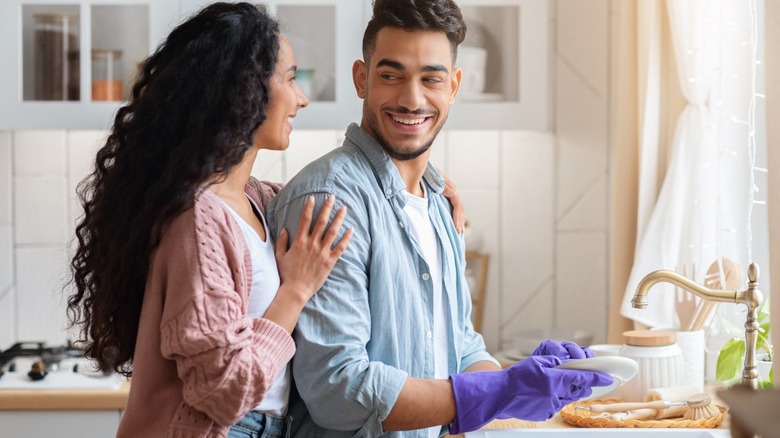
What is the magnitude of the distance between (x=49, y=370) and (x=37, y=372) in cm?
8

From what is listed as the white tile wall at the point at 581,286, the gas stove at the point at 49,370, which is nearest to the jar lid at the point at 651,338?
the white tile wall at the point at 581,286

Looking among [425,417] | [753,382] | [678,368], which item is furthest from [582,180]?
[425,417]

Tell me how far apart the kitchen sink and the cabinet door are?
1.54 metres

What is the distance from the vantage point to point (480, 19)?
2.80 metres

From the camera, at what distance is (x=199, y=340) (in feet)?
4.33

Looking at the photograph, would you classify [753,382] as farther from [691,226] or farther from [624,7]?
[624,7]

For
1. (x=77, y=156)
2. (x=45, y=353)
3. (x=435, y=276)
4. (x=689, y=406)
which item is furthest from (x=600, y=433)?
(x=77, y=156)

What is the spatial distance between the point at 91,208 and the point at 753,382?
1.16 m

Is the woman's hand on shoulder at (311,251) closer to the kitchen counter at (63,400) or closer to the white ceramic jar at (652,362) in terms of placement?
the white ceramic jar at (652,362)

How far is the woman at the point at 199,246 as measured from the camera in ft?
4.44

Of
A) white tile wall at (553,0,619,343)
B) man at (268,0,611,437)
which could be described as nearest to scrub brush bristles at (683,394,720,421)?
man at (268,0,611,437)

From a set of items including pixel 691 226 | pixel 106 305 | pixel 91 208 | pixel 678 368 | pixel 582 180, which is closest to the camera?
pixel 106 305

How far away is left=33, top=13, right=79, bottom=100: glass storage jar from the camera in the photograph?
2.73 meters

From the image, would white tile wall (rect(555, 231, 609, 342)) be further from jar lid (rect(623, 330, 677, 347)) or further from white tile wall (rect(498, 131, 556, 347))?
jar lid (rect(623, 330, 677, 347))
